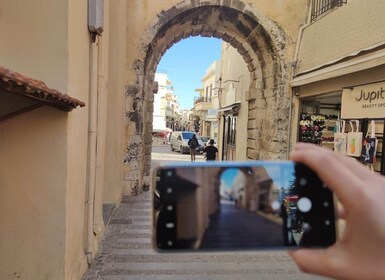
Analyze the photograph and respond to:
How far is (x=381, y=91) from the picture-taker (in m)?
5.16

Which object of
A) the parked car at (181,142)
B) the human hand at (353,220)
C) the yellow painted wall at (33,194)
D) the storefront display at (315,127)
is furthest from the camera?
the parked car at (181,142)

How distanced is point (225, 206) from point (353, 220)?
1.23ft

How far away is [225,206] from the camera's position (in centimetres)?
103

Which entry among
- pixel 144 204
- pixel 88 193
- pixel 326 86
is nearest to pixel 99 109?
pixel 88 193

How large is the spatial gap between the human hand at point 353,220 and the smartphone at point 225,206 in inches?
3.4

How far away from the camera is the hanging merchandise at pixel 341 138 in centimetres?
602

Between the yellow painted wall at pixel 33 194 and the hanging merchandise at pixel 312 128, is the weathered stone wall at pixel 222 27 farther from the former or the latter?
the yellow painted wall at pixel 33 194

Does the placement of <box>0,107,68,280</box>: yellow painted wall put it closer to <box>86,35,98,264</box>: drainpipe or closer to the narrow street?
the narrow street

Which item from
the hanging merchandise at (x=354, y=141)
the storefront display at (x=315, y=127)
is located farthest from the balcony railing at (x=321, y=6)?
the hanging merchandise at (x=354, y=141)

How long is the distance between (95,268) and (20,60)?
2702 millimetres

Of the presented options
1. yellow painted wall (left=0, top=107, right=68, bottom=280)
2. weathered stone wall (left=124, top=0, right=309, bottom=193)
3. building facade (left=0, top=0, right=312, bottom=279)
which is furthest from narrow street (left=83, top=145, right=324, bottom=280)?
weathered stone wall (left=124, top=0, right=309, bottom=193)

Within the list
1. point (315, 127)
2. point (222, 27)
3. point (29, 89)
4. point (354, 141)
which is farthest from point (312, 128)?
point (29, 89)

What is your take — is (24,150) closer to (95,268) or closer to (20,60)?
(20,60)

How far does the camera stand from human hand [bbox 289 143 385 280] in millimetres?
835
